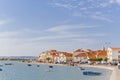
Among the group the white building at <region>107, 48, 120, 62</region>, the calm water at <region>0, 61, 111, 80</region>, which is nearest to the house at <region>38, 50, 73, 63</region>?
the white building at <region>107, 48, 120, 62</region>

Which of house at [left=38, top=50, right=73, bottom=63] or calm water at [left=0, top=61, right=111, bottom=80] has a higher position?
house at [left=38, top=50, right=73, bottom=63]

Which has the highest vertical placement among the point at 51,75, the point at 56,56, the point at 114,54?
the point at 56,56

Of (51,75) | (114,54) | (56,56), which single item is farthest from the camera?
(56,56)

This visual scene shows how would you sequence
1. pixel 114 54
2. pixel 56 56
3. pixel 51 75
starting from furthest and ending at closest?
pixel 56 56 → pixel 114 54 → pixel 51 75

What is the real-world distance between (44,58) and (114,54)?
222 ft

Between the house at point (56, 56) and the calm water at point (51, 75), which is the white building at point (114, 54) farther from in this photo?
the house at point (56, 56)

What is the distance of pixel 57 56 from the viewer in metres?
156

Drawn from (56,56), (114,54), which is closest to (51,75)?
(114,54)

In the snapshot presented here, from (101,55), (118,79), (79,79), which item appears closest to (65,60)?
(101,55)

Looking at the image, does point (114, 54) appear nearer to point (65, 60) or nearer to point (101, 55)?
point (101, 55)

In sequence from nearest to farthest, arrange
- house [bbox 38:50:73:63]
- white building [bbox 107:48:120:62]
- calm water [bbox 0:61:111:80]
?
calm water [bbox 0:61:111:80] → white building [bbox 107:48:120:62] → house [bbox 38:50:73:63]

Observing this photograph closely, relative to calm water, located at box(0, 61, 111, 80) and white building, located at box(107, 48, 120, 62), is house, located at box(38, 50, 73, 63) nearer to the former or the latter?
white building, located at box(107, 48, 120, 62)

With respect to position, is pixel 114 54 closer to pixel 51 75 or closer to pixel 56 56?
pixel 56 56

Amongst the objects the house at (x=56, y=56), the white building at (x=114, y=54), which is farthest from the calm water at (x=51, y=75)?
the house at (x=56, y=56)
